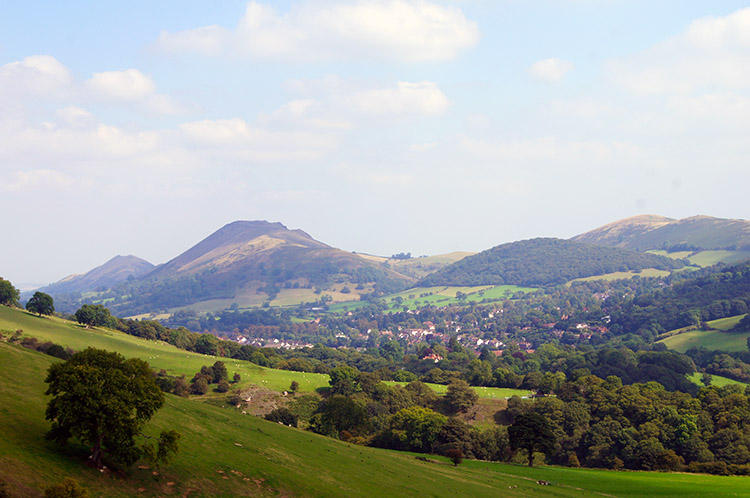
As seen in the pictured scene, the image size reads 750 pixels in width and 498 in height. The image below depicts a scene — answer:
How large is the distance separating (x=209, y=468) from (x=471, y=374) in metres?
119

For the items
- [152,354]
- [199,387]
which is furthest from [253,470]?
[152,354]

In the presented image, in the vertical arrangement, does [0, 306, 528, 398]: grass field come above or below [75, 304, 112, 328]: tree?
below

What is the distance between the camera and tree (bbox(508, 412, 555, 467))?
269 ft

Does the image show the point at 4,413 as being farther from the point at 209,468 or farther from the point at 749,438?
the point at 749,438

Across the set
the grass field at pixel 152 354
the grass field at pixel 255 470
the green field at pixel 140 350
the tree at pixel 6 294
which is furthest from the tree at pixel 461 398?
the tree at pixel 6 294

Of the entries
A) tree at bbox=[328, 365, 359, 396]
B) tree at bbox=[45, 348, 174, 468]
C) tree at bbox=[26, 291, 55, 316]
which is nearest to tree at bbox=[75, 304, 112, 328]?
tree at bbox=[26, 291, 55, 316]

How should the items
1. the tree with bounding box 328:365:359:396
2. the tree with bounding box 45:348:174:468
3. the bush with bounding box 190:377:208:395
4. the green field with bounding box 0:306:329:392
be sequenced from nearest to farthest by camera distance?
the tree with bounding box 45:348:174:468
the bush with bounding box 190:377:208:395
the green field with bounding box 0:306:329:392
the tree with bounding box 328:365:359:396

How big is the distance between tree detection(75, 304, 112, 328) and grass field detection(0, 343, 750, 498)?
88459 millimetres

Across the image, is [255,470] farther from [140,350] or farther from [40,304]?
[40,304]

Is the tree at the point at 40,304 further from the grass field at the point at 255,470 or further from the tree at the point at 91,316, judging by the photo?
the grass field at the point at 255,470

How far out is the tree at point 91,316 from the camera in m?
141

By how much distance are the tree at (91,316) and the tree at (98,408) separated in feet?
375

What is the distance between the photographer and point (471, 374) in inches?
6078

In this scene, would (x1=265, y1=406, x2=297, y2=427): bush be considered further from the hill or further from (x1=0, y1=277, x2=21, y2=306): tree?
(x1=0, y1=277, x2=21, y2=306): tree
